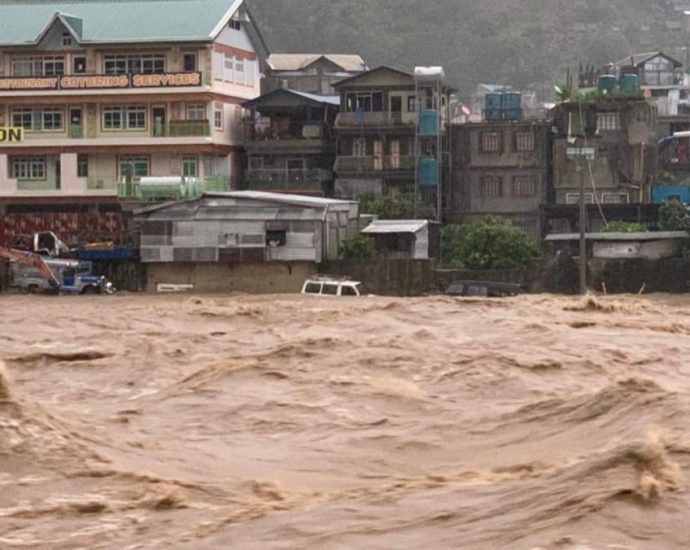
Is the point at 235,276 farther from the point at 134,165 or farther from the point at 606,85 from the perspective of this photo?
the point at 606,85

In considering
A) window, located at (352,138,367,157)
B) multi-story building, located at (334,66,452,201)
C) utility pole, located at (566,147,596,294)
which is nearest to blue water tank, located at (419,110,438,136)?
multi-story building, located at (334,66,452,201)

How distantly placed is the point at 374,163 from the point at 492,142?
4128 millimetres

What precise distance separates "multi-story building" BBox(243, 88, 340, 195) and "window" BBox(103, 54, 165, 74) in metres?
3.45

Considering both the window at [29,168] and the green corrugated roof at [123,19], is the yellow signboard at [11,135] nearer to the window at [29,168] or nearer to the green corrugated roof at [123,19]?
the window at [29,168]

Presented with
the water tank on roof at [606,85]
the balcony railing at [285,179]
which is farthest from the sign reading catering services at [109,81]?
the water tank on roof at [606,85]

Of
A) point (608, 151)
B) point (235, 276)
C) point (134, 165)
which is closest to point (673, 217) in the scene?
point (608, 151)

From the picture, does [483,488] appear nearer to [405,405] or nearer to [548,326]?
[405,405]

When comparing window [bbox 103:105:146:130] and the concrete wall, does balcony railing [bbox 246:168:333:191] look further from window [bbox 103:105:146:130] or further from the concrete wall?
the concrete wall

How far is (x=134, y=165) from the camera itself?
4797 cm

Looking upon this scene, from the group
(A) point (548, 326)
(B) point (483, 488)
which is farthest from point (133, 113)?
(B) point (483, 488)

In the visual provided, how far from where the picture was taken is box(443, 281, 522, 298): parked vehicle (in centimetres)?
3738

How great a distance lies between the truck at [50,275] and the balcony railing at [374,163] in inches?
425

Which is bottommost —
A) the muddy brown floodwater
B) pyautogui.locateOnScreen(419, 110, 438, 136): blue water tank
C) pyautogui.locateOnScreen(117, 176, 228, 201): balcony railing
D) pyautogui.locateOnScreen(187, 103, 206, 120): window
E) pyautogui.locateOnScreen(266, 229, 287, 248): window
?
the muddy brown floodwater

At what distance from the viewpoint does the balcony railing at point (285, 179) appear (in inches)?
1934
